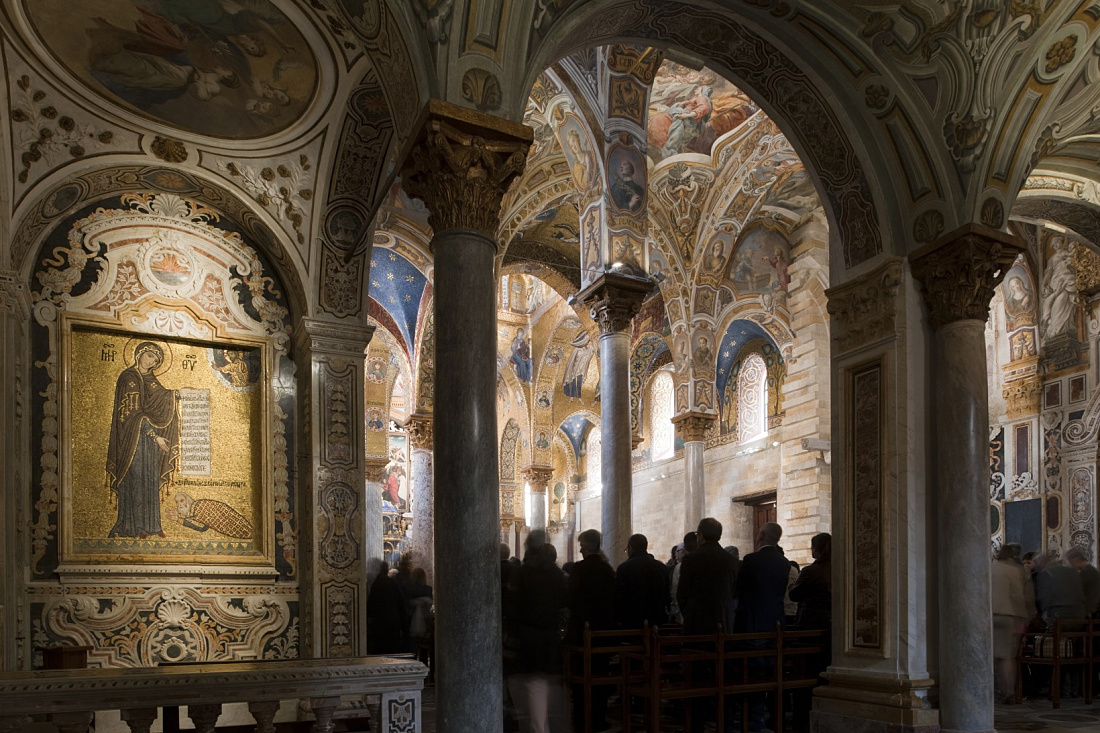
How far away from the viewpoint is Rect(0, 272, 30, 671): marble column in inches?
267

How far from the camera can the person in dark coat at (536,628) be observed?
5.98 metres

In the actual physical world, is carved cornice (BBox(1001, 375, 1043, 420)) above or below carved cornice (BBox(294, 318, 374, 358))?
below

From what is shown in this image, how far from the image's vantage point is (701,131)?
49.8 feet

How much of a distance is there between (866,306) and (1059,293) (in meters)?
A: 9.04

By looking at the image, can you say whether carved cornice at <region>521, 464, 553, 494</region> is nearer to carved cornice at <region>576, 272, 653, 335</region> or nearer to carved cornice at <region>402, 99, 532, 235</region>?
carved cornice at <region>576, 272, 653, 335</region>

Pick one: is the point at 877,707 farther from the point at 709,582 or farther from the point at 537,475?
the point at 537,475

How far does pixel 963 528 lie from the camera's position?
7016mm

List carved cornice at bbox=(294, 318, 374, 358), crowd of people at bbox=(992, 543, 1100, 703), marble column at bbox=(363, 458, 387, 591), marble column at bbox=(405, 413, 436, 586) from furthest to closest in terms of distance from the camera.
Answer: marble column at bbox=(363, 458, 387, 591) → marble column at bbox=(405, 413, 436, 586) → crowd of people at bbox=(992, 543, 1100, 703) → carved cornice at bbox=(294, 318, 374, 358)

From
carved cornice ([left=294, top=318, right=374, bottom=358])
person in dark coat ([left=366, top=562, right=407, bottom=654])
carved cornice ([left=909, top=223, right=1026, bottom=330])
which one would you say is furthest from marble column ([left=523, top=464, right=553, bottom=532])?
carved cornice ([left=909, top=223, right=1026, bottom=330])

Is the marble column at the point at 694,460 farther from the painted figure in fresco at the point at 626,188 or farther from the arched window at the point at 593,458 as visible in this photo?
the arched window at the point at 593,458

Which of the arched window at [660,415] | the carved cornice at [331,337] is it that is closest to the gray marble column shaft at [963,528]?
the carved cornice at [331,337]

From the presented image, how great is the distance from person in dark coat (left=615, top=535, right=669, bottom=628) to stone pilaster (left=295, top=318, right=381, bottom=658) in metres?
2.33

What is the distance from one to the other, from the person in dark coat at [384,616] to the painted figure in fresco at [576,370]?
15.1 metres

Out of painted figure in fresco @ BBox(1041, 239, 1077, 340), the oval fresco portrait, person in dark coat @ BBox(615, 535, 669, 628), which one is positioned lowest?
person in dark coat @ BBox(615, 535, 669, 628)
